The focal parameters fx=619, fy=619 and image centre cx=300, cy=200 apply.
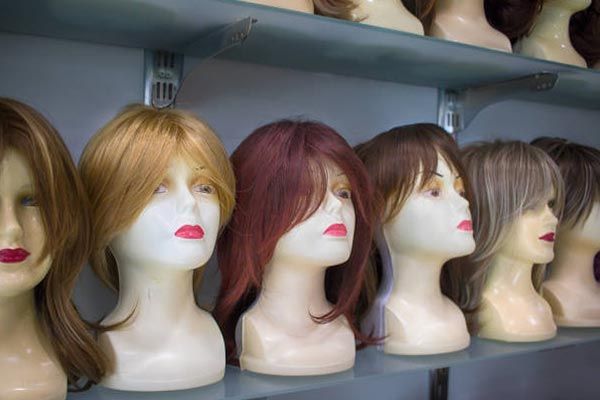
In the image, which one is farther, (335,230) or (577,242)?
(577,242)

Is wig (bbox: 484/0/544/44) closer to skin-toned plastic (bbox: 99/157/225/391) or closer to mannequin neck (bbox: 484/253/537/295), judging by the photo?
mannequin neck (bbox: 484/253/537/295)

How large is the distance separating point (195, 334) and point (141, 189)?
25 centimetres

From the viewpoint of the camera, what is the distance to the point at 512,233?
4.33 feet

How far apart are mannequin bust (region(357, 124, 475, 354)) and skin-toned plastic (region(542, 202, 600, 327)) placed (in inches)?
14.4

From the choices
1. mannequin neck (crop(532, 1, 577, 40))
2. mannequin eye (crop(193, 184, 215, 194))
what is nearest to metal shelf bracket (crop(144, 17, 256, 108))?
mannequin eye (crop(193, 184, 215, 194))

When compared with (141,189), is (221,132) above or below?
above

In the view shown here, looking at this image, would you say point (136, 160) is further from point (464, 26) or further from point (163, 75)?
point (464, 26)

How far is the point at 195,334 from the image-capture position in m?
0.97

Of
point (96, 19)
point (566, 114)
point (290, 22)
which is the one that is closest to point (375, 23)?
point (290, 22)

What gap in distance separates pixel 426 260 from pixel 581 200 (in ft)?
1.64

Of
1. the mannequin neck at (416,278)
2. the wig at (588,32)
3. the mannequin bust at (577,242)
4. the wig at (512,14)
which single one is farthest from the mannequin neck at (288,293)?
the wig at (588,32)

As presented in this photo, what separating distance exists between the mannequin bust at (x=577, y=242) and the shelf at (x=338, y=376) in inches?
4.4

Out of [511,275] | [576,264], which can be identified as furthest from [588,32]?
[511,275]

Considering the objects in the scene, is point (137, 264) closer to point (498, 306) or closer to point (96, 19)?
point (96, 19)
